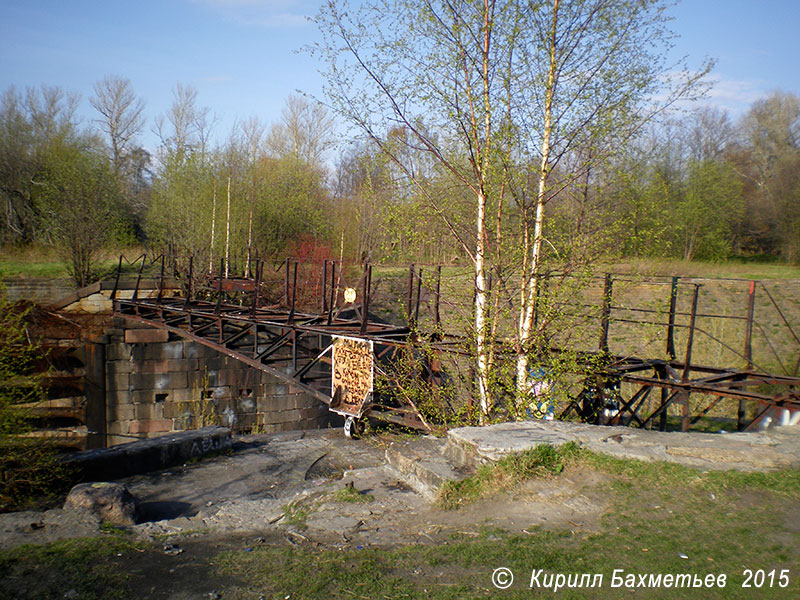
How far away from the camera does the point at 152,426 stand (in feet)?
56.3

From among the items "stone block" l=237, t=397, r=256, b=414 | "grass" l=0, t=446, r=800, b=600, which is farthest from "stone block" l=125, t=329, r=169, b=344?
"grass" l=0, t=446, r=800, b=600

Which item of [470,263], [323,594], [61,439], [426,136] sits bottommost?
[61,439]

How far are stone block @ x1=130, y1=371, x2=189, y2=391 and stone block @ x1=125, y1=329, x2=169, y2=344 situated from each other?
95 cm

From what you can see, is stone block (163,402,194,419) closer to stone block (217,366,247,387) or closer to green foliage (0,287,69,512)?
stone block (217,366,247,387)

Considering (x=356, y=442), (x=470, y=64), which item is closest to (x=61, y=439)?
(x=356, y=442)

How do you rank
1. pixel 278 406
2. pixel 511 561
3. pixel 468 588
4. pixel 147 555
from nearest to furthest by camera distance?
pixel 468 588 → pixel 511 561 → pixel 147 555 → pixel 278 406

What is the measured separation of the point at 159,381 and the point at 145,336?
4.41 ft

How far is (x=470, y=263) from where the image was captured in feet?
26.7

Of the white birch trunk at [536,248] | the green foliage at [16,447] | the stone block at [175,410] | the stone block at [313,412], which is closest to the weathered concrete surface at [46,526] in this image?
the green foliage at [16,447]

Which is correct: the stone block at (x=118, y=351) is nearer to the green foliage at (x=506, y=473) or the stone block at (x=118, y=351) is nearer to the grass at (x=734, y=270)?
the green foliage at (x=506, y=473)

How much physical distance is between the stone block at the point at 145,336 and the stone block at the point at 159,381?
950 mm

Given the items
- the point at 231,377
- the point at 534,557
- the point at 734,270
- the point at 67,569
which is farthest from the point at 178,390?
the point at 734,270

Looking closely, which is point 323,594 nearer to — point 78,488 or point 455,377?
point 78,488

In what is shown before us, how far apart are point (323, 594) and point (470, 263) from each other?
512 cm
